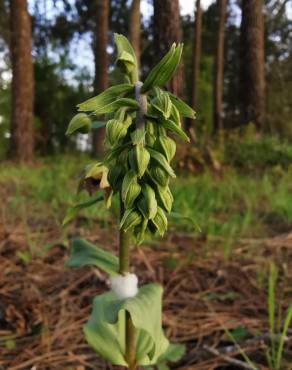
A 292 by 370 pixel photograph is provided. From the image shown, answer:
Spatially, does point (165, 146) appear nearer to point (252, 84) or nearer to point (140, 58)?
point (252, 84)

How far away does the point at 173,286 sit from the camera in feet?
5.72

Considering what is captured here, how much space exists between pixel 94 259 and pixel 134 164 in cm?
29

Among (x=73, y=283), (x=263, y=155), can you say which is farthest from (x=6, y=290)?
(x=263, y=155)

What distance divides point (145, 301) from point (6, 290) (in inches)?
31.4

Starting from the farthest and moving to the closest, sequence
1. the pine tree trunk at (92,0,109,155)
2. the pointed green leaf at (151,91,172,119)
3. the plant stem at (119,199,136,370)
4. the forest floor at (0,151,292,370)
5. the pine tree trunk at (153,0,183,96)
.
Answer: the pine tree trunk at (92,0,109,155), the pine tree trunk at (153,0,183,96), the forest floor at (0,151,292,370), the plant stem at (119,199,136,370), the pointed green leaf at (151,91,172,119)

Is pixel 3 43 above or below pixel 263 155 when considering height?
above

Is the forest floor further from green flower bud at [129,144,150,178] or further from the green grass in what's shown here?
green flower bud at [129,144,150,178]

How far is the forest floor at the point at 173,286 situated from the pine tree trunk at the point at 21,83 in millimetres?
5581

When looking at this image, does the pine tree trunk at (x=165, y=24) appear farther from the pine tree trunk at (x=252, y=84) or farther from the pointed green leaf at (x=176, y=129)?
the pine tree trunk at (x=252, y=84)

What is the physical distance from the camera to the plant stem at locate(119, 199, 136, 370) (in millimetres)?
955

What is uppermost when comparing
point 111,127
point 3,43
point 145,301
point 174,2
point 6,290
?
point 3,43

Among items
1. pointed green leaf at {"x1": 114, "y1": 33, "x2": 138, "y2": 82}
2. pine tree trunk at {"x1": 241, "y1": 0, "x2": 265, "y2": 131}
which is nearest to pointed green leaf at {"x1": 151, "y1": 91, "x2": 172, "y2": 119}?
pointed green leaf at {"x1": 114, "y1": 33, "x2": 138, "y2": 82}

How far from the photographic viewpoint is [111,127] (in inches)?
32.9

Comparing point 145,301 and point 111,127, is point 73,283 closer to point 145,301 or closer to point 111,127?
point 145,301
